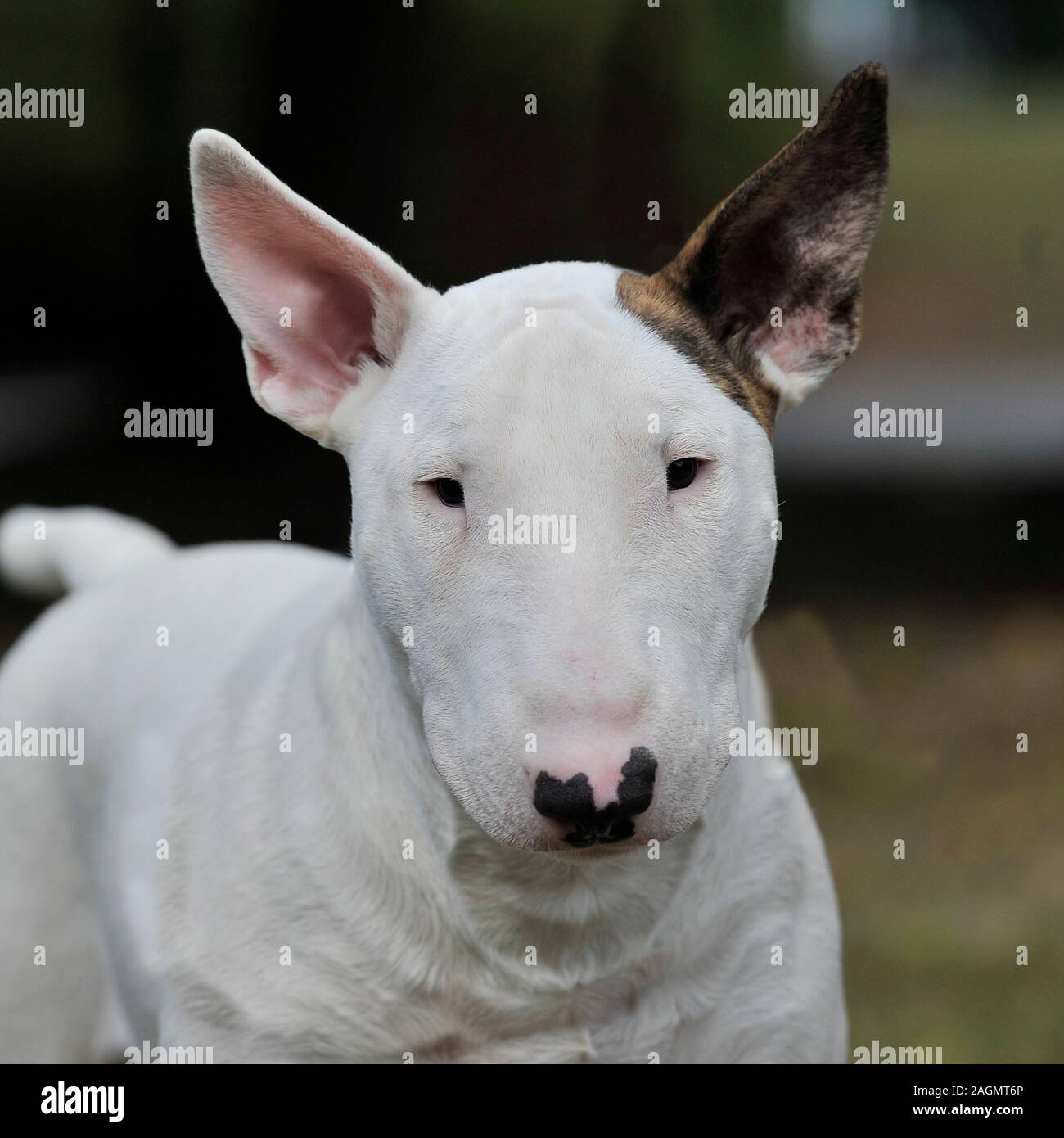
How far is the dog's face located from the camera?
2.04m

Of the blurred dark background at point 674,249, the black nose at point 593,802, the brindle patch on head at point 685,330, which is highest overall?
the blurred dark background at point 674,249

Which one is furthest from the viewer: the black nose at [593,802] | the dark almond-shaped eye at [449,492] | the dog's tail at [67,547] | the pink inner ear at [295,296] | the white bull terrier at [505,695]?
the dog's tail at [67,547]

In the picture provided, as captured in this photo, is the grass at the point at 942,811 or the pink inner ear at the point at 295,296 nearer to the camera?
the pink inner ear at the point at 295,296

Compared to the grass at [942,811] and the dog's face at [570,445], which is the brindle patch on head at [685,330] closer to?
the dog's face at [570,445]

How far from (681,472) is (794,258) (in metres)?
0.51

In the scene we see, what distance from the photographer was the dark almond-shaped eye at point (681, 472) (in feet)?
7.21

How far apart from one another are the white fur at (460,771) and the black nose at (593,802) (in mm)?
31

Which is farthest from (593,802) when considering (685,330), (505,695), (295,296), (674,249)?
(674,249)

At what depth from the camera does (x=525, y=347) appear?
2.21m

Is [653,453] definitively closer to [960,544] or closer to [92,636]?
[92,636]

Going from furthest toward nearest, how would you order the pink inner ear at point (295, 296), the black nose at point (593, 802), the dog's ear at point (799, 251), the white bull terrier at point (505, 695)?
1. the pink inner ear at point (295, 296)
2. the dog's ear at point (799, 251)
3. the white bull terrier at point (505, 695)
4. the black nose at point (593, 802)

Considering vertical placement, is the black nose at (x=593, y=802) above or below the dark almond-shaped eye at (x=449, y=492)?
below

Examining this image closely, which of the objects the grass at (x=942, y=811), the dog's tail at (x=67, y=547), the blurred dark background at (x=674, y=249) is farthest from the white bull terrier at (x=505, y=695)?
the blurred dark background at (x=674, y=249)

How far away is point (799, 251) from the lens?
8.16ft
